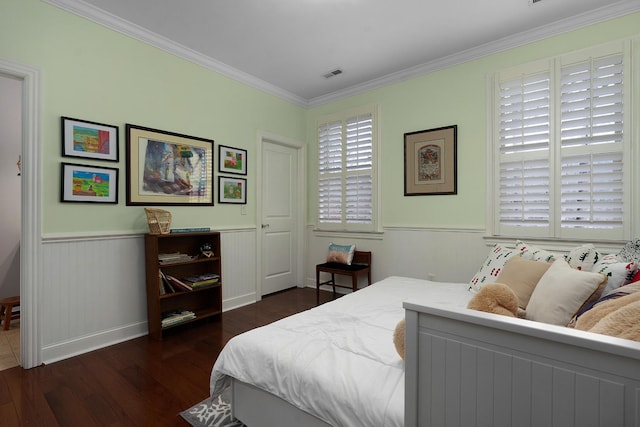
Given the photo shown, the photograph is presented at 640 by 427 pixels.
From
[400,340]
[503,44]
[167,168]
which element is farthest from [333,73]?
[400,340]

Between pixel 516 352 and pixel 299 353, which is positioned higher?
pixel 516 352

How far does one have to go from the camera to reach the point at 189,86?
318 cm

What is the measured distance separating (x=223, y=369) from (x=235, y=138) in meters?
2.72

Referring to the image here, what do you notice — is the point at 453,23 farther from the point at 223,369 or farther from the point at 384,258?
the point at 223,369

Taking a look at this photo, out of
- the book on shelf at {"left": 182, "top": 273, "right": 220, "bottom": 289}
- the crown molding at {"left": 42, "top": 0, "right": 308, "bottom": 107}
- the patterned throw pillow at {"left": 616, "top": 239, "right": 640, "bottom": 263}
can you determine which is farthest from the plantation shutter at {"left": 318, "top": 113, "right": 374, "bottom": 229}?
the patterned throw pillow at {"left": 616, "top": 239, "right": 640, "bottom": 263}

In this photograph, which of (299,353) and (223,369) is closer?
(299,353)

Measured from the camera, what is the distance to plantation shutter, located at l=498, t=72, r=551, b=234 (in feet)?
9.09

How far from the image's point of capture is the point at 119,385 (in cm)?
197

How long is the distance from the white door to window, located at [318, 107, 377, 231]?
0.42m

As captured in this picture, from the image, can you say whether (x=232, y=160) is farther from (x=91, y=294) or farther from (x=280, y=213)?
(x=91, y=294)

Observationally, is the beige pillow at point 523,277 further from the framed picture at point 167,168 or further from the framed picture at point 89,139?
the framed picture at point 89,139

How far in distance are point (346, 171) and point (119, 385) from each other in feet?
10.3

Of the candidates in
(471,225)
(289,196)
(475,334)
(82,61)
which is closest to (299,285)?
(289,196)

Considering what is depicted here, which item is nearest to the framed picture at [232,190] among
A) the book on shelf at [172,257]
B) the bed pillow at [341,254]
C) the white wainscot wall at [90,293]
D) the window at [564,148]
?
the book on shelf at [172,257]
